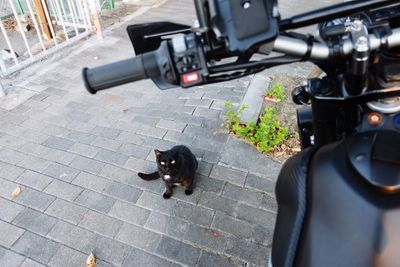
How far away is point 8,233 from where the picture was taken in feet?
8.29

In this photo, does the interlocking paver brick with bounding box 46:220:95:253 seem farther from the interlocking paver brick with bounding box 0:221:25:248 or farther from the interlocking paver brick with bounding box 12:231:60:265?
the interlocking paver brick with bounding box 0:221:25:248

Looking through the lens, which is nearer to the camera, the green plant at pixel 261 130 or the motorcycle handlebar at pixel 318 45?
the motorcycle handlebar at pixel 318 45

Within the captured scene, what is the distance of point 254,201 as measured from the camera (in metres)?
2.65

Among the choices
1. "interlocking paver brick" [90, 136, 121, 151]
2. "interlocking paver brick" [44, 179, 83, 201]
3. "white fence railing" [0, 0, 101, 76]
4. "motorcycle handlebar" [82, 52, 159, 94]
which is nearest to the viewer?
"motorcycle handlebar" [82, 52, 159, 94]

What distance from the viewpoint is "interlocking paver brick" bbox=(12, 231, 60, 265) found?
7.70ft

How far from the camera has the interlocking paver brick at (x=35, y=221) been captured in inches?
100

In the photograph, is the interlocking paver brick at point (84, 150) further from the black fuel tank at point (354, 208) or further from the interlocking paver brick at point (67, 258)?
the black fuel tank at point (354, 208)

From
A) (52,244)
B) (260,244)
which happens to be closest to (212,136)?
(260,244)

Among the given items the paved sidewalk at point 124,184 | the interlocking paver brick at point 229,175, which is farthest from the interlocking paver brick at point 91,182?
the interlocking paver brick at point 229,175

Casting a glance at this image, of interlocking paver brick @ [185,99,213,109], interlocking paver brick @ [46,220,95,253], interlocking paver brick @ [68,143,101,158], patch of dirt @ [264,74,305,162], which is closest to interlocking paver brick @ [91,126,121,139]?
interlocking paver brick @ [68,143,101,158]

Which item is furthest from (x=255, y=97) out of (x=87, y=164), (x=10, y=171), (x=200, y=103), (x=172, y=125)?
(x=10, y=171)

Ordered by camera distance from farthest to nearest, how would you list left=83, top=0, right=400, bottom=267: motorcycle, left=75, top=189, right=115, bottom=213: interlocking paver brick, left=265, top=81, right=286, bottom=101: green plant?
left=265, top=81, right=286, bottom=101: green plant → left=75, top=189, right=115, bottom=213: interlocking paver brick → left=83, top=0, right=400, bottom=267: motorcycle

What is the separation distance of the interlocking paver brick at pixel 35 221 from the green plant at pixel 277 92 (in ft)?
8.08

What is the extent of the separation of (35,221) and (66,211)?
9.0 inches
